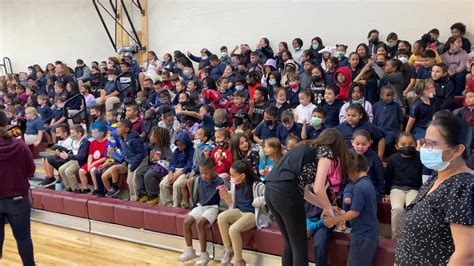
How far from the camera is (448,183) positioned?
1513 mm

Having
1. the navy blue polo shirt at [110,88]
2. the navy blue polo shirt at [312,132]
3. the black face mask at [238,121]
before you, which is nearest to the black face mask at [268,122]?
the navy blue polo shirt at [312,132]

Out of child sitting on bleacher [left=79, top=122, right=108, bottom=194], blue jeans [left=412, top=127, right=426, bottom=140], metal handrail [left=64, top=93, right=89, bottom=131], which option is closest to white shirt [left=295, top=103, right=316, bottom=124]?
blue jeans [left=412, top=127, right=426, bottom=140]

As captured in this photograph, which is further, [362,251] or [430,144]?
[362,251]

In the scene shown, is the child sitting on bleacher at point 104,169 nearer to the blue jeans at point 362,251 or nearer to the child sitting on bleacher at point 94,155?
the child sitting on bleacher at point 94,155

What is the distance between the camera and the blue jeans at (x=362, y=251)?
3.03 metres

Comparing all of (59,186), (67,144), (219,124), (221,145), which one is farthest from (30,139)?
(221,145)

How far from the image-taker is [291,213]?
9.26ft

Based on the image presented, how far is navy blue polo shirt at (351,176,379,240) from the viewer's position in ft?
9.71

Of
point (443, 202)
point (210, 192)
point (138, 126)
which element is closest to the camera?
point (443, 202)

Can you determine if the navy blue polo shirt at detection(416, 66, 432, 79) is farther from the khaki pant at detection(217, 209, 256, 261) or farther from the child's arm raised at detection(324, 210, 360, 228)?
the child's arm raised at detection(324, 210, 360, 228)

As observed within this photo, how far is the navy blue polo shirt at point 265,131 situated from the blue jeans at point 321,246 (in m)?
1.94

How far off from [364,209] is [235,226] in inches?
46.0

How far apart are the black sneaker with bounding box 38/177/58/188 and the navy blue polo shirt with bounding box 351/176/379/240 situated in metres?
4.32

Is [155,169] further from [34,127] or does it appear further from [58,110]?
[58,110]
